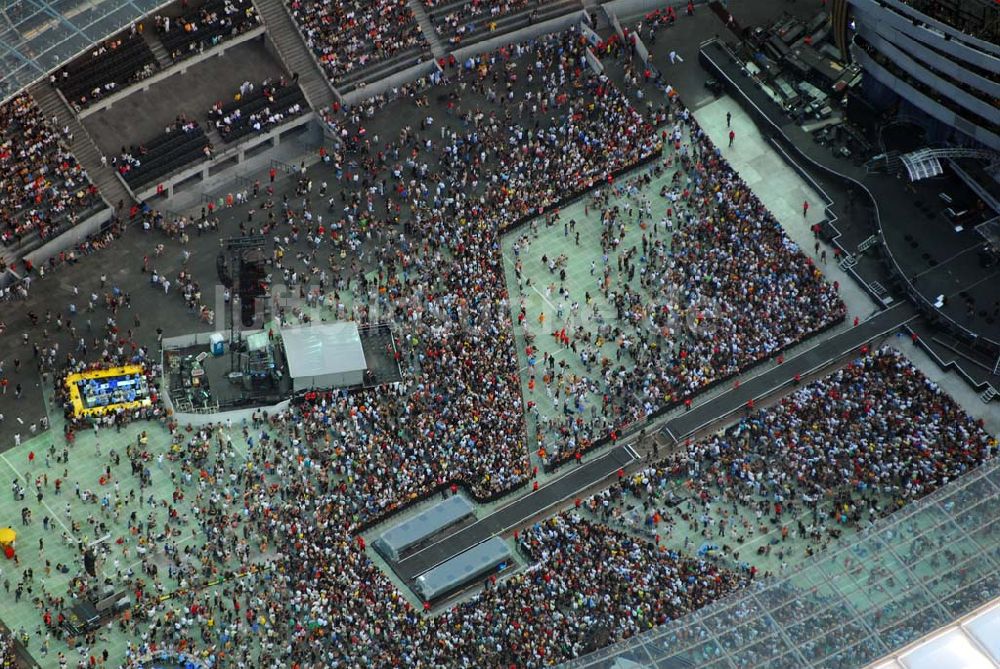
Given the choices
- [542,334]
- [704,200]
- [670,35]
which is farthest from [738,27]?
[542,334]

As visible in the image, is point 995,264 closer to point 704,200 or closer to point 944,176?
point 944,176

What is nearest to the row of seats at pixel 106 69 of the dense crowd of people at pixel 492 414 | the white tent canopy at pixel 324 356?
the dense crowd of people at pixel 492 414

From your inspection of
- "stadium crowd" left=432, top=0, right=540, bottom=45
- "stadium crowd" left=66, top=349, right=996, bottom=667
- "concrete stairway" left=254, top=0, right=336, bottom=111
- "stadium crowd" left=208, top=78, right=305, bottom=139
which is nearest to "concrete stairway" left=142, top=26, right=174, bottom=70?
"stadium crowd" left=208, top=78, right=305, bottom=139

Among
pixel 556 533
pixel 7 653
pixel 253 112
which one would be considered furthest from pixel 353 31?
pixel 7 653

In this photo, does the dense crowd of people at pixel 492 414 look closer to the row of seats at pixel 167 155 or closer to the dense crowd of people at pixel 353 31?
the dense crowd of people at pixel 353 31

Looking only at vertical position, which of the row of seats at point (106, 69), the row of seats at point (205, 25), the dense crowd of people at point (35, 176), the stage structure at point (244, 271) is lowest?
the stage structure at point (244, 271)

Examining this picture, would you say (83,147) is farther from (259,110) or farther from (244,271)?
(244,271)
